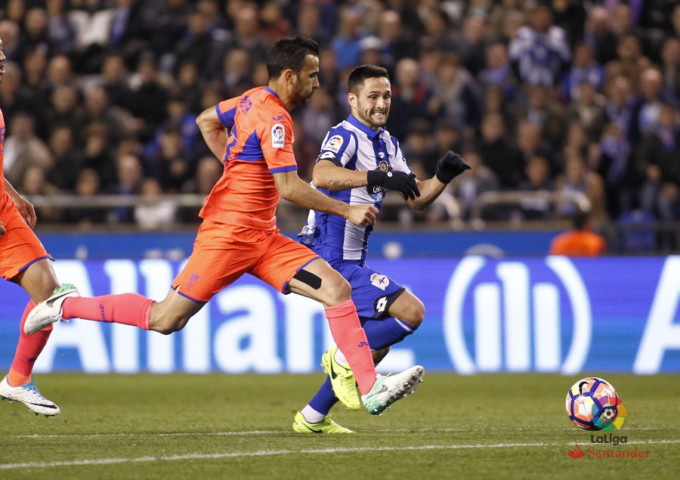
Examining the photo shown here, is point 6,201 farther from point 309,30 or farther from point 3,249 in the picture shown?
point 309,30

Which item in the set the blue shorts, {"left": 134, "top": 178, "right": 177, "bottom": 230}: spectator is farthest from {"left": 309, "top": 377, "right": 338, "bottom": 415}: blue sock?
{"left": 134, "top": 178, "right": 177, "bottom": 230}: spectator

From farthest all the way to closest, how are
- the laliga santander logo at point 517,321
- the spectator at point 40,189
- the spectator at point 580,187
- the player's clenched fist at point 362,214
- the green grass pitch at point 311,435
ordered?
the spectator at point 40,189
the spectator at point 580,187
the laliga santander logo at point 517,321
the player's clenched fist at point 362,214
the green grass pitch at point 311,435

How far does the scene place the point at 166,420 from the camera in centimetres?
810

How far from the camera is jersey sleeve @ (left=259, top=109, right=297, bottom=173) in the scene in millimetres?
6531

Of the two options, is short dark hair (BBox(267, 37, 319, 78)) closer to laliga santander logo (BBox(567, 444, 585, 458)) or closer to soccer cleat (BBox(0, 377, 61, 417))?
→ soccer cleat (BBox(0, 377, 61, 417))

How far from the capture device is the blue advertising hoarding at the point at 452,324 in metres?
11.7

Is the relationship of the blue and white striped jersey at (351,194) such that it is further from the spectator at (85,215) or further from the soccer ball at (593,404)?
the spectator at (85,215)

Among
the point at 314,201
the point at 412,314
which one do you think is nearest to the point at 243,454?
the point at 314,201

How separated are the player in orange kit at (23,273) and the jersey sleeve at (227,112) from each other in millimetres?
1267

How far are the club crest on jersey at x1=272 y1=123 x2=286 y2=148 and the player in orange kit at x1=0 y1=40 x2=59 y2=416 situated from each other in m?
1.65

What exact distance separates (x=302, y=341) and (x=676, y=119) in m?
5.79

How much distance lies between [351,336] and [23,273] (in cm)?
200

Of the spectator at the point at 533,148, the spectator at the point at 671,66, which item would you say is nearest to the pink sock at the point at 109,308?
the spectator at the point at 533,148

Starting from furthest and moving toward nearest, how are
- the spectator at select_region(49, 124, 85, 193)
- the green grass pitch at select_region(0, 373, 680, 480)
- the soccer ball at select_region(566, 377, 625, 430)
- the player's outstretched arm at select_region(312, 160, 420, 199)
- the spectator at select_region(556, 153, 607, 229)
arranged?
the spectator at select_region(49, 124, 85, 193)
the spectator at select_region(556, 153, 607, 229)
the soccer ball at select_region(566, 377, 625, 430)
the player's outstretched arm at select_region(312, 160, 420, 199)
the green grass pitch at select_region(0, 373, 680, 480)
